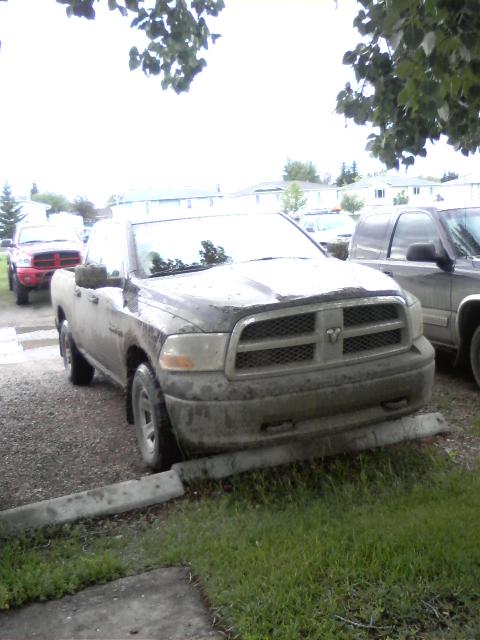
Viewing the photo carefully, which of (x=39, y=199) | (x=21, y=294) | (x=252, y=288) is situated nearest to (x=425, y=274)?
(x=252, y=288)

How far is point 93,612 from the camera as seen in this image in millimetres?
3295

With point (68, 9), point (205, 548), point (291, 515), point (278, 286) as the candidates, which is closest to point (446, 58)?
point (278, 286)

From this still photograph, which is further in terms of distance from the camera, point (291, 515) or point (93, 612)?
point (291, 515)

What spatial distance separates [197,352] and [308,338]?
688 millimetres

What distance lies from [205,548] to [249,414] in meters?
0.84

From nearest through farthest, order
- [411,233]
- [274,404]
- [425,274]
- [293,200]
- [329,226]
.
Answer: [274,404], [425,274], [411,233], [329,226], [293,200]

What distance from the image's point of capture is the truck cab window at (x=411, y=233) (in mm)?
7227

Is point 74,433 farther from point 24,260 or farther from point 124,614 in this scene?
→ point 24,260

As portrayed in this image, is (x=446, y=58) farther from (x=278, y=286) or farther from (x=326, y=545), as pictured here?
(x=326, y=545)

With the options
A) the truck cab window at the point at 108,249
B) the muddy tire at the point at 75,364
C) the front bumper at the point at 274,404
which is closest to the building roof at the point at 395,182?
the muddy tire at the point at 75,364

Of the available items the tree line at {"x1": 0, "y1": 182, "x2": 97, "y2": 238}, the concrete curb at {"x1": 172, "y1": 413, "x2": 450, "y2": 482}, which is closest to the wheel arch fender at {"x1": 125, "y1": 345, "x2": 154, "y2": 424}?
the concrete curb at {"x1": 172, "y1": 413, "x2": 450, "y2": 482}

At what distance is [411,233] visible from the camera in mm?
7547

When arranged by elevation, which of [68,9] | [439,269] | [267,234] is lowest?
[439,269]

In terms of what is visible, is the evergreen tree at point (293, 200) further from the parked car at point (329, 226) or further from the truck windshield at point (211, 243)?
the truck windshield at point (211, 243)
